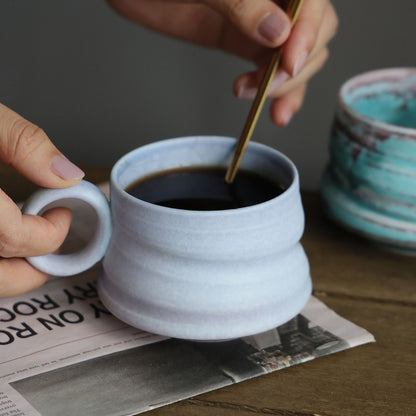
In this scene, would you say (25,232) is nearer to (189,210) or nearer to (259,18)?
(189,210)

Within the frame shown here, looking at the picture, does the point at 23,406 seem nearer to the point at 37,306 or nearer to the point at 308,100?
the point at 37,306

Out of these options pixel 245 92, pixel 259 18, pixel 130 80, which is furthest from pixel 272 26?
pixel 130 80

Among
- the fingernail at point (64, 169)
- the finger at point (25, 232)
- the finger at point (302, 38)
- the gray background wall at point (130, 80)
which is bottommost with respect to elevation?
the gray background wall at point (130, 80)

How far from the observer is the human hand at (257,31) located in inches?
19.7

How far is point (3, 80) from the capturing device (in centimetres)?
125

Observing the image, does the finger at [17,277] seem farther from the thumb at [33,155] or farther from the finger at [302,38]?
the finger at [302,38]

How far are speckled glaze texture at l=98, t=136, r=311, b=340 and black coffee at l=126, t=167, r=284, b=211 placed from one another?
39mm

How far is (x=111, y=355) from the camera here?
43 centimetres

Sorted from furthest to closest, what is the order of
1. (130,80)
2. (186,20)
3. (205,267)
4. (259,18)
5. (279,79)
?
(130,80), (186,20), (279,79), (259,18), (205,267)

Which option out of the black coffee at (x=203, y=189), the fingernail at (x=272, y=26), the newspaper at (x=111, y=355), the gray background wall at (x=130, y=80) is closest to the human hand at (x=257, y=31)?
the fingernail at (x=272, y=26)

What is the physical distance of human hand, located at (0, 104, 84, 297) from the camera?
41 cm

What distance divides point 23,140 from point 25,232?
0.06 m

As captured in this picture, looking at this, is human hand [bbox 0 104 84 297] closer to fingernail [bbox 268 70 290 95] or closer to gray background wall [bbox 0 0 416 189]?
fingernail [bbox 268 70 290 95]

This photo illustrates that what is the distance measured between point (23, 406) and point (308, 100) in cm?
101
